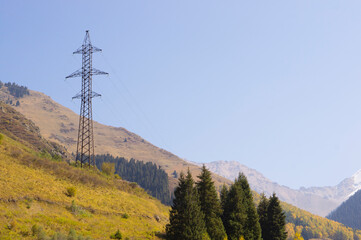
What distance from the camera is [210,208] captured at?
4459 cm

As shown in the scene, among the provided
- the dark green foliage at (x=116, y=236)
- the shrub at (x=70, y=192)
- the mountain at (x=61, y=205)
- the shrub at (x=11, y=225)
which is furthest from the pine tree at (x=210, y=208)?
the shrub at (x=11, y=225)

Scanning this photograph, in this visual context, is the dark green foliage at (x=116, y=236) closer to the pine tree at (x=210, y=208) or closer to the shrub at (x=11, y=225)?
the shrub at (x=11, y=225)

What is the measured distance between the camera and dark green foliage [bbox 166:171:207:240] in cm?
3628

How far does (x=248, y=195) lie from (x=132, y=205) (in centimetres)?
2345

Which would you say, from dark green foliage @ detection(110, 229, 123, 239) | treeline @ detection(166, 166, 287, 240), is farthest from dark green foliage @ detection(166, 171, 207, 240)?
dark green foliage @ detection(110, 229, 123, 239)

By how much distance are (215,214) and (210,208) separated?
1.24m

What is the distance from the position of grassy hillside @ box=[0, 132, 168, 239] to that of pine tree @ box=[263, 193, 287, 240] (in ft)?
71.9

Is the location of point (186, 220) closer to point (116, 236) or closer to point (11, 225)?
point (116, 236)

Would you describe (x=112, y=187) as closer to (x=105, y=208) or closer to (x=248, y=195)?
(x=105, y=208)

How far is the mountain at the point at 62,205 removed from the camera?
92.5 feet

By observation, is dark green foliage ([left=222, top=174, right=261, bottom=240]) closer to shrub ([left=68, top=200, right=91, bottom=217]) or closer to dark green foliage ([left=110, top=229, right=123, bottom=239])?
dark green foliage ([left=110, top=229, right=123, bottom=239])

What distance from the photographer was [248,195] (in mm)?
58594

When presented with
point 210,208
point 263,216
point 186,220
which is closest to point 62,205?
point 186,220

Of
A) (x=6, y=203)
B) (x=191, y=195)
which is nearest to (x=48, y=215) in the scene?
(x=6, y=203)
